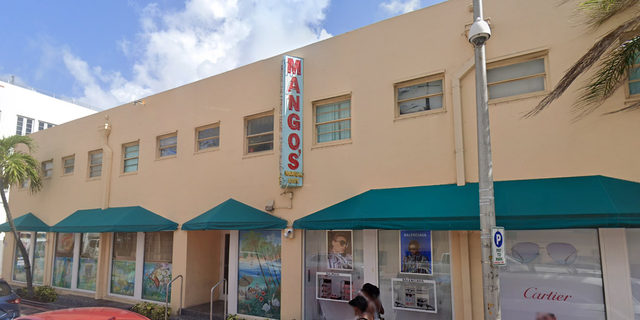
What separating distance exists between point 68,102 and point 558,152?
34.9 metres

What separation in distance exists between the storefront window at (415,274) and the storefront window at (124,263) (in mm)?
8763

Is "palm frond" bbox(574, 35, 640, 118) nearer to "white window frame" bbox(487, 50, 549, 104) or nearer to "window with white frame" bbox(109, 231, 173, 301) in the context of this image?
"white window frame" bbox(487, 50, 549, 104)

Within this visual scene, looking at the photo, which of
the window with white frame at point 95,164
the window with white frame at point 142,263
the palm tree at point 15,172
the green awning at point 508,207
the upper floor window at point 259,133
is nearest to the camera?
the green awning at point 508,207

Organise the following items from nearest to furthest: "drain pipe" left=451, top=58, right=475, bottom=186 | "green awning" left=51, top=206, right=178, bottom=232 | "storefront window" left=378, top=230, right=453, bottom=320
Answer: "drain pipe" left=451, top=58, right=475, bottom=186
"storefront window" left=378, top=230, right=453, bottom=320
"green awning" left=51, top=206, right=178, bottom=232

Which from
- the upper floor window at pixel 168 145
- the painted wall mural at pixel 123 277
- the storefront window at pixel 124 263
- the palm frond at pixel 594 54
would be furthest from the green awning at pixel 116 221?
the palm frond at pixel 594 54

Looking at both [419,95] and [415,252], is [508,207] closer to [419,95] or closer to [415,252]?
[415,252]

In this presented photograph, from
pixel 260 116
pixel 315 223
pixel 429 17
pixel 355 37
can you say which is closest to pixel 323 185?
pixel 315 223

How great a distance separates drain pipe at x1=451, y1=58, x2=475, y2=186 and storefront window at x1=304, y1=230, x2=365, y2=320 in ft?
8.46

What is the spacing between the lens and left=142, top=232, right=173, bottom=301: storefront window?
41.0 ft

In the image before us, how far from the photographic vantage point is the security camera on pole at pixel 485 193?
222 inches

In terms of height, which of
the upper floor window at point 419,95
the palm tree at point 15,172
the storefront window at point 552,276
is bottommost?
the storefront window at point 552,276

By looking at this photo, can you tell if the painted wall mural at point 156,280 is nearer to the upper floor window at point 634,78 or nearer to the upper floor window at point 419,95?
the upper floor window at point 419,95

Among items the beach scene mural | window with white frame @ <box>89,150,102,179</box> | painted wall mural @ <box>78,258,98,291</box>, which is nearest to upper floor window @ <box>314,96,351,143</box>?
the beach scene mural

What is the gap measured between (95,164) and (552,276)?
1501 centimetres
